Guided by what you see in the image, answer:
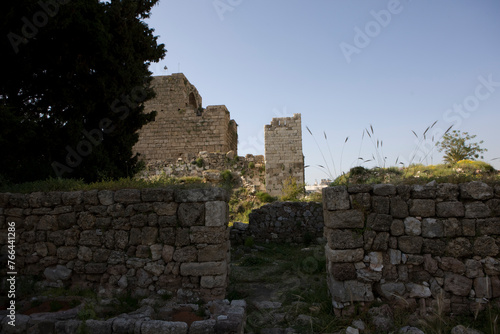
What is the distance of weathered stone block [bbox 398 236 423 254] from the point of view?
4.36 metres

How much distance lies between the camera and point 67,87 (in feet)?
23.9

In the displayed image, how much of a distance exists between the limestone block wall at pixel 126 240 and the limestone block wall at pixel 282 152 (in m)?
10.9

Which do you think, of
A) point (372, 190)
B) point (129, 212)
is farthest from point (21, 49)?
point (372, 190)

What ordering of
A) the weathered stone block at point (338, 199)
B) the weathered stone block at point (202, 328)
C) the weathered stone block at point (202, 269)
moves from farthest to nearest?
the weathered stone block at point (202, 269), the weathered stone block at point (338, 199), the weathered stone block at point (202, 328)

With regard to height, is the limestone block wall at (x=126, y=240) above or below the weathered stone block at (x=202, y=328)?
above

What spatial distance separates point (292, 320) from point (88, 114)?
22.0 feet

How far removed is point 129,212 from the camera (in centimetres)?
505

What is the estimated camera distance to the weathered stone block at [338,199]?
179 inches

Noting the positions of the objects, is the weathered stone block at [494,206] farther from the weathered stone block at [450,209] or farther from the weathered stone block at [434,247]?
the weathered stone block at [434,247]

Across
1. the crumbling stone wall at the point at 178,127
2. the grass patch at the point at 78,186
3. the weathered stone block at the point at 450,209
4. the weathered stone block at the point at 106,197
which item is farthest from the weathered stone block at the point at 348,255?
the crumbling stone wall at the point at 178,127

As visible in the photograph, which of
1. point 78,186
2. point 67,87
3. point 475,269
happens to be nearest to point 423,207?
point 475,269

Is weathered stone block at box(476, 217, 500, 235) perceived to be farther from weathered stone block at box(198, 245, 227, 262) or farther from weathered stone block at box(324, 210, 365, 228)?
weathered stone block at box(198, 245, 227, 262)

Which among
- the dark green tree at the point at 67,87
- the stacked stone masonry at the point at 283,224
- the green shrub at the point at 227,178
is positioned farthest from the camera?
the green shrub at the point at 227,178

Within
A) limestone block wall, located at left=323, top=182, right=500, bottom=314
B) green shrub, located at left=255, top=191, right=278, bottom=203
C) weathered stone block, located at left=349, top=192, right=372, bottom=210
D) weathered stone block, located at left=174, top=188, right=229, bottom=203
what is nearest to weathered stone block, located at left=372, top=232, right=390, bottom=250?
limestone block wall, located at left=323, top=182, right=500, bottom=314
